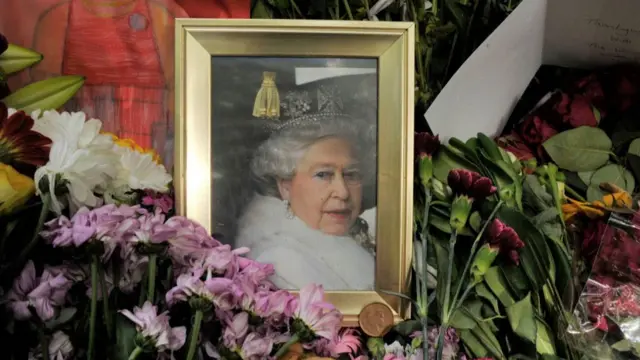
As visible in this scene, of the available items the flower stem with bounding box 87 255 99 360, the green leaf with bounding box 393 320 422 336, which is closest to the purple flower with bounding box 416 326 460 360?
the green leaf with bounding box 393 320 422 336

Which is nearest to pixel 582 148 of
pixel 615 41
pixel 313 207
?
pixel 615 41

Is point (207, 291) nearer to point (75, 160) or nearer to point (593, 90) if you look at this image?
point (75, 160)

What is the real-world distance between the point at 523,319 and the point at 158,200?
0.40 meters

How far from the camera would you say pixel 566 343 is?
2.08ft

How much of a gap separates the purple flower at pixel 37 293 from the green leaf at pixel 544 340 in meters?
0.46

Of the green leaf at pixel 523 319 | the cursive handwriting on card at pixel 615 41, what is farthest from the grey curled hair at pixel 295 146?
the cursive handwriting on card at pixel 615 41

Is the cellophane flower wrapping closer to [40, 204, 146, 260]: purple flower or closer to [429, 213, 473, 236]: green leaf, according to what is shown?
[429, 213, 473, 236]: green leaf

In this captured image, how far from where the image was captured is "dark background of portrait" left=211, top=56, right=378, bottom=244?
26.5 inches

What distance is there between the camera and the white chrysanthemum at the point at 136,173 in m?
0.61

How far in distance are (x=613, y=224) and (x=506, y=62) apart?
231 mm

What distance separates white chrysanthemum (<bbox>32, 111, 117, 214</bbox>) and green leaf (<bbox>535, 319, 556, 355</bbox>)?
46 centimetres

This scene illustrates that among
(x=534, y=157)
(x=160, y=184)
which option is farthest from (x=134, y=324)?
(x=534, y=157)

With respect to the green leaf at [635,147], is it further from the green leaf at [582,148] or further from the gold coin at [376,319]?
the gold coin at [376,319]

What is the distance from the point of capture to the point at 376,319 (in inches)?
26.0
